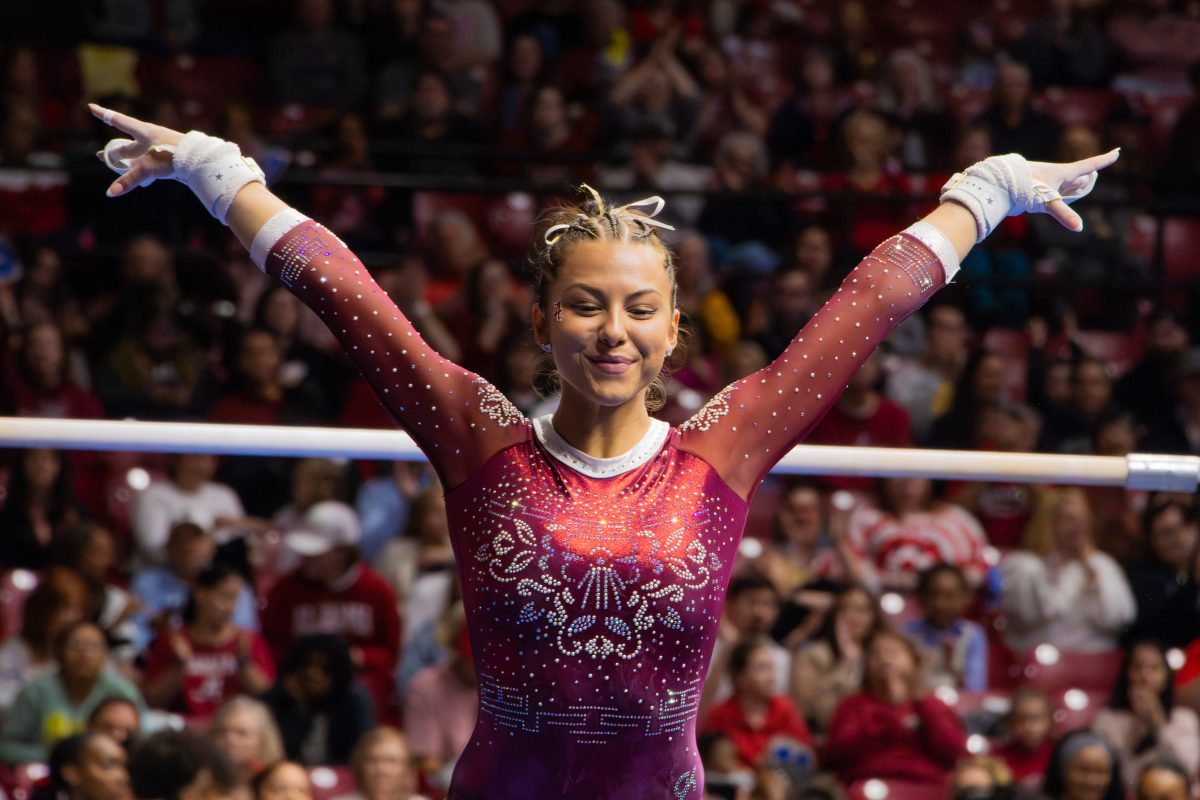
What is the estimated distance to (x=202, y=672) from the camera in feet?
17.9

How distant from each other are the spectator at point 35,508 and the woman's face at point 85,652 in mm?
747

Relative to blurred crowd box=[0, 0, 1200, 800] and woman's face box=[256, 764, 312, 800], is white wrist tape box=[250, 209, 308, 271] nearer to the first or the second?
blurred crowd box=[0, 0, 1200, 800]

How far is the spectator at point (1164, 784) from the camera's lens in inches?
198

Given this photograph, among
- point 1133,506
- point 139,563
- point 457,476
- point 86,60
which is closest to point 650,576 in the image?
point 457,476

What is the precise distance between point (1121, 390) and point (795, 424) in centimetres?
521

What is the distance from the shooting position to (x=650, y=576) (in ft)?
7.76

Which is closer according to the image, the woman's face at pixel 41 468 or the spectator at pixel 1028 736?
the spectator at pixel 1028 736

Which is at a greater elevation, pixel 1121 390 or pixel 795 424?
pixel 1121 390

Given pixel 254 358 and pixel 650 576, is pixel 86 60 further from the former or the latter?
pixel 650 576

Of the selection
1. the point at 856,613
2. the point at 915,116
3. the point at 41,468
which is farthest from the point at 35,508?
the point at 915,116

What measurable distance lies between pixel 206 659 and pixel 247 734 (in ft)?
1.81

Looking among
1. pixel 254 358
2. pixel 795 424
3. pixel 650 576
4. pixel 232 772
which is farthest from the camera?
pixel 254 358

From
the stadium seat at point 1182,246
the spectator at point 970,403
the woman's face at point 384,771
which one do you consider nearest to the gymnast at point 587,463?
the woman's face at point 384,771

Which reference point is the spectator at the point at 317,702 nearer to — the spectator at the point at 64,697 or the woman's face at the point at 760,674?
the spectator at the point at 64,697
